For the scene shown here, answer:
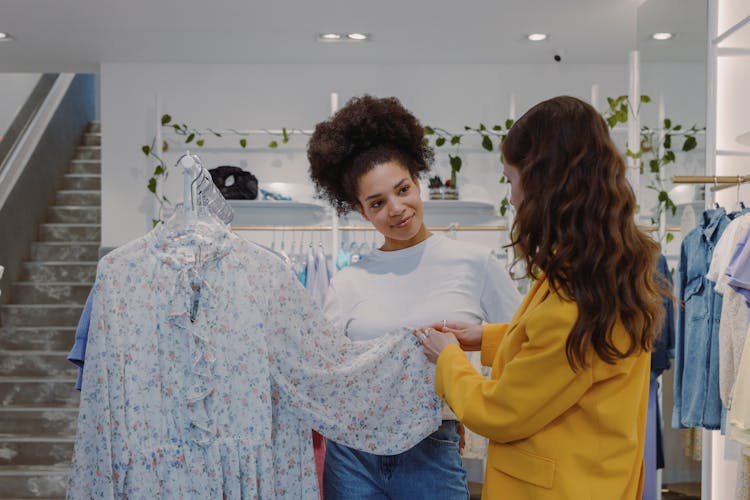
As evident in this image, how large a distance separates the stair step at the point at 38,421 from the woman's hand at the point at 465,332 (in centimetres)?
406

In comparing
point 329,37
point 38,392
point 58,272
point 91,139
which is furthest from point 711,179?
point 91,139

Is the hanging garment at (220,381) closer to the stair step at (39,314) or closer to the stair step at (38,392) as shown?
the stair step at (38,392)

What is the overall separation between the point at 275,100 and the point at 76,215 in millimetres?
2691

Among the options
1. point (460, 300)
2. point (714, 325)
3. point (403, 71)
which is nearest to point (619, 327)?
point (460, 300)

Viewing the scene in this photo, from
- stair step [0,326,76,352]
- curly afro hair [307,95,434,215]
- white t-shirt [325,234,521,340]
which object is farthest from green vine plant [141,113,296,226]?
white t-shirt [325,234,521,340]

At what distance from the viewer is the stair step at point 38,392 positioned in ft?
17.8

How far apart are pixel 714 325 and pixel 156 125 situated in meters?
4.00

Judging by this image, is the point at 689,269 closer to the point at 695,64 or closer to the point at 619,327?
the point at 695,64

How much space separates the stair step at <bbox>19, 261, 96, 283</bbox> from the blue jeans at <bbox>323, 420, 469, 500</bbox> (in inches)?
208

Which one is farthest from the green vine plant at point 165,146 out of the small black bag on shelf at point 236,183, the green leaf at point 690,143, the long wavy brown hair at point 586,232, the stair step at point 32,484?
the long wavy brown hair at point 586,232

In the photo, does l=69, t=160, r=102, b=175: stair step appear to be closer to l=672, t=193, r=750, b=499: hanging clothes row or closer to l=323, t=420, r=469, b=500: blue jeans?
l=672, t=193, r=750, b=499: hanging clothes row

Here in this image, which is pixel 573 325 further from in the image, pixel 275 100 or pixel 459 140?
pixel 275 100

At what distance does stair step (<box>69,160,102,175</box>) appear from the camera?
7891mm

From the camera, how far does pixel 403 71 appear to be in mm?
5770
